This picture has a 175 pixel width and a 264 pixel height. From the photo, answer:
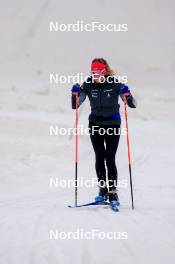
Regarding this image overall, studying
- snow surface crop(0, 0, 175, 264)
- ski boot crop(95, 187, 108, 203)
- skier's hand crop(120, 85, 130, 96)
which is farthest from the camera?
ski boot crop(95, 187, 108, 203)

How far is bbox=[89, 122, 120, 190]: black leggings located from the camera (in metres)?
7.12

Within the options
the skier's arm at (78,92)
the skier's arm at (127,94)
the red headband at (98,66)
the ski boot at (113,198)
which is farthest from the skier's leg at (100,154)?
the red headband at (98,66)

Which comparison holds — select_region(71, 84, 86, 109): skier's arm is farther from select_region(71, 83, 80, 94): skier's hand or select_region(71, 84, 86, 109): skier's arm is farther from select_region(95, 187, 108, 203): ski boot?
select_region(95, 187, 108, 203): ski boot

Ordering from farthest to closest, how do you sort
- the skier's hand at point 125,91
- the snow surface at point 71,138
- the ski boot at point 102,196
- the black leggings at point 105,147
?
the ski boot at point 102,196
the black leggings at point 105,147
the skier's hand at point 125,91
the snow surface at point 71,138

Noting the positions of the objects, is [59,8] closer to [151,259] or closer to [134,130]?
[134,130]

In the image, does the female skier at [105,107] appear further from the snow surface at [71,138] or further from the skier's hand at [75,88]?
the snow surface at [71,138]

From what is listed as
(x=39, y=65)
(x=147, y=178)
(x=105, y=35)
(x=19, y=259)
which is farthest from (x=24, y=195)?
(x=105, y=35)

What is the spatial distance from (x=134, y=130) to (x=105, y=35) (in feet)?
81.1

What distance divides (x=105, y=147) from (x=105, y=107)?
0.65m

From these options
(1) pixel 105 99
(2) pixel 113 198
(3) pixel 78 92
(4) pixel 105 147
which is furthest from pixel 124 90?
(2) pixel 113 198

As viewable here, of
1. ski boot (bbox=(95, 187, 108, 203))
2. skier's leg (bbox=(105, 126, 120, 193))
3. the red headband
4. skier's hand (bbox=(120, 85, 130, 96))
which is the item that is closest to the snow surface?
ski boot (bbox=(95, 187, 108, 203))

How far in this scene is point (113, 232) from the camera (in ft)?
18.7

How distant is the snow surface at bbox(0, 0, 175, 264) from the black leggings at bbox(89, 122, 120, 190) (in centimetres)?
58

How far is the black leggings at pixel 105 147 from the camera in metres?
7.12
